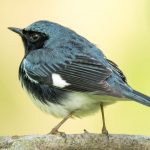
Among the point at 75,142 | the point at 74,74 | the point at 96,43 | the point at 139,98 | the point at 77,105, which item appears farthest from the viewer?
the point at 96,43

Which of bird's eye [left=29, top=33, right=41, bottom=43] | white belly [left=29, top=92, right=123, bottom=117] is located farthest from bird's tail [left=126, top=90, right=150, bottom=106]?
bird's eye [left=29, top=33, right=41, bottom=43]

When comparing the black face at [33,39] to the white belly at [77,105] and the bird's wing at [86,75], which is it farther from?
the white belly at [77,105]

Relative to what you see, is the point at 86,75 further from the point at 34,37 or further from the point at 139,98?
the point at 34,37

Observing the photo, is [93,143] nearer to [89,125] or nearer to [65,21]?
[89,125]

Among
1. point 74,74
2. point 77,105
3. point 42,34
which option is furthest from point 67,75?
point 42,34

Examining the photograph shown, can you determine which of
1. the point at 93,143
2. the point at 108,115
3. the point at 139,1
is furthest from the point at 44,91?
the point at 139,1

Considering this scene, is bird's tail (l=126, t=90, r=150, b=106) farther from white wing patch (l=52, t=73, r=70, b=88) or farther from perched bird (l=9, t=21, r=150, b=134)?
white wing patch (l=52, t=73, r=70, b=88)
